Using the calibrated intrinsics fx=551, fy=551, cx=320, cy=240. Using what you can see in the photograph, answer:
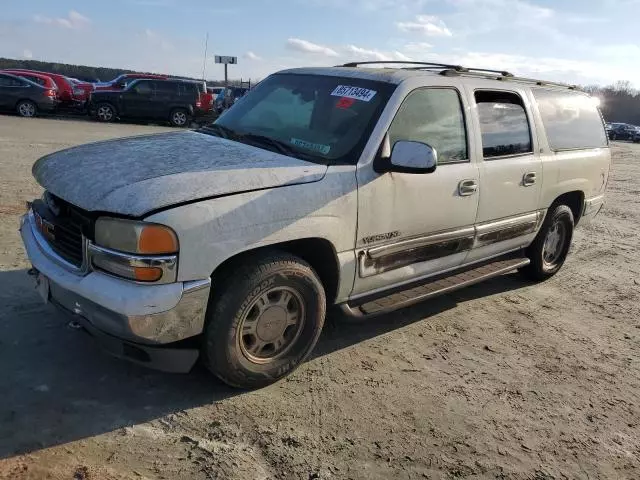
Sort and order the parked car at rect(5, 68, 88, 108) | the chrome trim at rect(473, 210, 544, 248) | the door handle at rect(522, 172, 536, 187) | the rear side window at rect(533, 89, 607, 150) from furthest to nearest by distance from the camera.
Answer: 1. the parked car at rect(5, 68, 88, 108)
2. the rear side window at rect(533, 89, 607, 150)
3. the door handle at rect(522, 172, 536, 187)
4. the chrome trim at rect(473, 210, 544, 248)

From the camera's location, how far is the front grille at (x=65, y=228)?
→ 299cm

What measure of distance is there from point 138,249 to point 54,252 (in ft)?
2.83

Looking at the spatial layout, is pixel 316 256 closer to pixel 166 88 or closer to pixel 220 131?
pixel 220 131

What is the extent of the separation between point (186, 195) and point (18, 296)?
229cm

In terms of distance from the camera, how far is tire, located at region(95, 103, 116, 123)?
834 inches

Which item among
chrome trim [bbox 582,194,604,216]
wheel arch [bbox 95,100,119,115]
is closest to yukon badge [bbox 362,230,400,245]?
chrome trim [bbox 582,194,604,216]

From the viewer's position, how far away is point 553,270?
19.3ft

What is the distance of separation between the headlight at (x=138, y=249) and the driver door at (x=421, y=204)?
4.16ft

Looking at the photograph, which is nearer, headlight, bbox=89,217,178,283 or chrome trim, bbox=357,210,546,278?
headlight, bbox=89,217,178,283

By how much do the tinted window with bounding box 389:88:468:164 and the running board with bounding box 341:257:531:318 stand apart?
0.96m

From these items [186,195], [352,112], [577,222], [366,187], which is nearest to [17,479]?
[186,195]

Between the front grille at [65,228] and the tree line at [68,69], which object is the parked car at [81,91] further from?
the tree line at [68,69]

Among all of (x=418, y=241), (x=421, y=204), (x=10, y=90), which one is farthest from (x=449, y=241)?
(x=10, y=90)

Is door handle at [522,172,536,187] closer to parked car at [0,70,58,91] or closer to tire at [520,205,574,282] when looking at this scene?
tire at [520,205,574,282]
